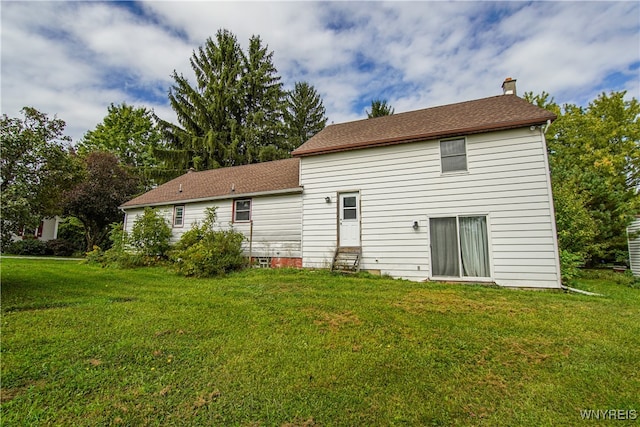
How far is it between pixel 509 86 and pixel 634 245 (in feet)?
30.4

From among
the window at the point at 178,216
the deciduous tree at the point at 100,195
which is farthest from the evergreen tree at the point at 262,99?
the window at the point at 178,216

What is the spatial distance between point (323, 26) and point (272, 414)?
12213mm

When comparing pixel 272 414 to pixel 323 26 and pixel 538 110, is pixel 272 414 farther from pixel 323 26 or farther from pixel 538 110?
pixel 323 26

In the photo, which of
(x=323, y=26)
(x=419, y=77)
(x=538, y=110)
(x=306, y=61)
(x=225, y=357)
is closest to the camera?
(x=225, y=357)

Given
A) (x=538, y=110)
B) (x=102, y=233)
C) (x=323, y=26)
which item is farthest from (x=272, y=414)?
(x=102, y=233)

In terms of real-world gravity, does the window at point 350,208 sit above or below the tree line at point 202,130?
below

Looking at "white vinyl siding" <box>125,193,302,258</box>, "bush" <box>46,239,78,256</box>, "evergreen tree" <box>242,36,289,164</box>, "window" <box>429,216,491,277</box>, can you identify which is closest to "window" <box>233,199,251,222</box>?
"white vinyl siding" <box>125,193,302,258</box>

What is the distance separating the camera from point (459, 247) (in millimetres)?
8008

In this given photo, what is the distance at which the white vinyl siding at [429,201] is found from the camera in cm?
740

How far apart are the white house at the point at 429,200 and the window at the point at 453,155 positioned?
0.03 meters

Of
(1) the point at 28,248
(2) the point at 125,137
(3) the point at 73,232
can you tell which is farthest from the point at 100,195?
(2) the point at 125,137

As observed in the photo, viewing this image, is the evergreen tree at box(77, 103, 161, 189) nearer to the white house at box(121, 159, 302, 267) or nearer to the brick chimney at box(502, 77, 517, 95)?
the white house at box(121, 159, 302, 267)

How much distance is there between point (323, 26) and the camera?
10.9m

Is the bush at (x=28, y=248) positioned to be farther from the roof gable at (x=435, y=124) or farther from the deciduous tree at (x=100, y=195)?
the roof gable at (x=435, y=124)
